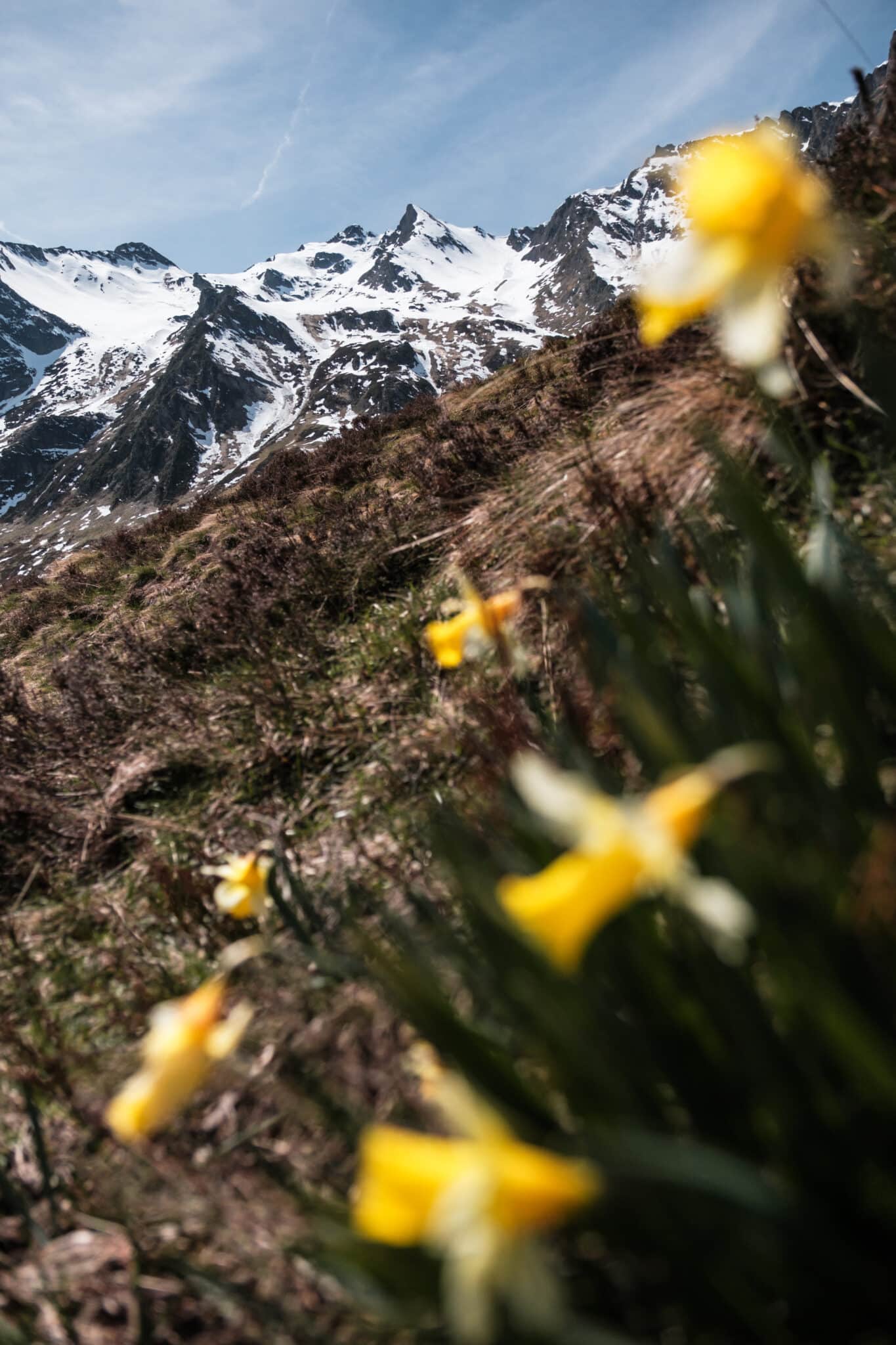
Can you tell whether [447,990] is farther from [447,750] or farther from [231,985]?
[447,750]

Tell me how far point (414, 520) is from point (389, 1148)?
4386 millimetres

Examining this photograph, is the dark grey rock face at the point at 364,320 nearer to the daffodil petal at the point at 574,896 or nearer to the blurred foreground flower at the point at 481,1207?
the daffodil petal at the point at 574,896

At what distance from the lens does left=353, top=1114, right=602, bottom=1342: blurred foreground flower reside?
0.54 meters

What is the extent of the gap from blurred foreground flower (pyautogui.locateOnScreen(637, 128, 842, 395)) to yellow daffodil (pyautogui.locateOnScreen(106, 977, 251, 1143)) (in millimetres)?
1040

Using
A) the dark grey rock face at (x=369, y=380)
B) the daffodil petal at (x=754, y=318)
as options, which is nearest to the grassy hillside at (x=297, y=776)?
the daffodil petal at (x=754, y=318)

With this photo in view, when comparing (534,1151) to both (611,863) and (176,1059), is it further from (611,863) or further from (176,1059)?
(176,1059)

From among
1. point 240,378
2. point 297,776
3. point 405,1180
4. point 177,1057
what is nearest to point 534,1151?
point 405,1180

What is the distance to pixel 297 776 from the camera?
309 cm

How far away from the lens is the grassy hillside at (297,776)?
1277 millimetres

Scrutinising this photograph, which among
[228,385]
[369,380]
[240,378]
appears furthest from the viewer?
[240,378]

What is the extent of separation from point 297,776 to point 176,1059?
216 centimetres

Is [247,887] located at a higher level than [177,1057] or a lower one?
higher

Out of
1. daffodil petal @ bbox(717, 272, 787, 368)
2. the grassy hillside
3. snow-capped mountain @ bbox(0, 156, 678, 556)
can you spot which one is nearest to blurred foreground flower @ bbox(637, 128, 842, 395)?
daffodil petal @ bbox(717, 272, 787, 368)

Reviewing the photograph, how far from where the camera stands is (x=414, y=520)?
187 inches
